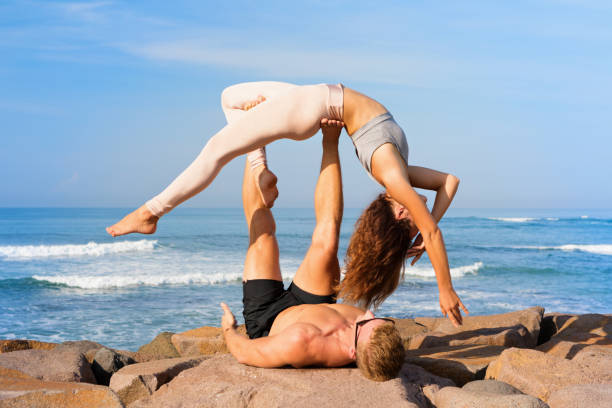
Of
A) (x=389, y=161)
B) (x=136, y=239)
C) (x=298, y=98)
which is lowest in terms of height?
(x=136, y=239)

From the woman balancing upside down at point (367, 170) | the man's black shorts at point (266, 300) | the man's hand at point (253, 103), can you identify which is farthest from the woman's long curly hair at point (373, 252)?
the man's hand at point (253, 103)

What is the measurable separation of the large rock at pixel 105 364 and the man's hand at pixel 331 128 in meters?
2.86

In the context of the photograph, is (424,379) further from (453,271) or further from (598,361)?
(453,271)

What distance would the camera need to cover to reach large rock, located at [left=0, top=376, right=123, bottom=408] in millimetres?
3756

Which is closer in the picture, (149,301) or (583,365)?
(583,365)

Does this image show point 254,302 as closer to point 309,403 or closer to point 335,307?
point 335,307

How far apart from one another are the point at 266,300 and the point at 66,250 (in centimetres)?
2197

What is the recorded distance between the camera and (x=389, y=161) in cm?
416

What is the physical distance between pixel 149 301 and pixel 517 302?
27.7 feet

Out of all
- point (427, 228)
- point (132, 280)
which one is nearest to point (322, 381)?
point (427, 228)

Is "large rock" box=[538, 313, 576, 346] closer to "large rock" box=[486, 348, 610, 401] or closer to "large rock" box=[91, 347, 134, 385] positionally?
"large rock" box=[486, 348, 610, 401]

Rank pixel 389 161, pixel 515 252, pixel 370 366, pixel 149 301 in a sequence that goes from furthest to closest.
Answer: pixel 515 252 < pixel 149 301 < pixel 389 161 < pixel 370 366

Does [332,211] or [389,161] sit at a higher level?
[389,161]

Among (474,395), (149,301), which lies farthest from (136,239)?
(474,395)
